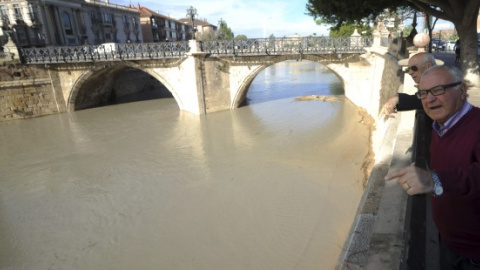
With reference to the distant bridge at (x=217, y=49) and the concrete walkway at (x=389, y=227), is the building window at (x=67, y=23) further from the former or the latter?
the concrete walkway at (x=389, y=227)

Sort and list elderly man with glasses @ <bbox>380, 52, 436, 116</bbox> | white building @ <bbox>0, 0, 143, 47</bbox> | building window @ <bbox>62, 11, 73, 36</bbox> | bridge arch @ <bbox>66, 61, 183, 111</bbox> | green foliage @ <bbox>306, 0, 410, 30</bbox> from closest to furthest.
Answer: elderly man with glasses @ <bbox>380, 52, 436, 116</bbox>, green foliage @ <bbox>306, 0, 410, 30</bbox>, bridge arch @ <bbox>66, 61, 183, 111</bbox>, white building @ <bbox>0, 0, 143, 47</bbox>, building window @ <bbox>62, 11, 73, 36</bbox>

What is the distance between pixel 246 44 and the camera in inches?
682

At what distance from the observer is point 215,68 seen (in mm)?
18000

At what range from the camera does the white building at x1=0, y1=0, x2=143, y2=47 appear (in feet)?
85.5

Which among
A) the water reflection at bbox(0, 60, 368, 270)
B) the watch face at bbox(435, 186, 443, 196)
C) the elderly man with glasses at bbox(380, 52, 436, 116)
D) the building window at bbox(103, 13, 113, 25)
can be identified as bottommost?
the water reflection at bbox(0, 60, 368, 270)

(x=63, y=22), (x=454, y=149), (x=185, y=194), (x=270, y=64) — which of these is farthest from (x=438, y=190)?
(x=63, y=22)

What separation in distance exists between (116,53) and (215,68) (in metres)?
6.36

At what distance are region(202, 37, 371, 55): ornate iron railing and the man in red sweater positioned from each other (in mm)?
15133

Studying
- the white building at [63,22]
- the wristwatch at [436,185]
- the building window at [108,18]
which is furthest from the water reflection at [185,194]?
the building window at [108,18]

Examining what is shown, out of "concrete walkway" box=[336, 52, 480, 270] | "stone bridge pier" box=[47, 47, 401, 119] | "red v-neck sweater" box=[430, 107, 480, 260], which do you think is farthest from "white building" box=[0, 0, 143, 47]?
"red v-neck sweater" box=[430, 107, 480, 260]

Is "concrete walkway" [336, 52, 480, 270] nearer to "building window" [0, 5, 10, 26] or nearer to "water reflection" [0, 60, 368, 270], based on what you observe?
"water reflection" [0, 60, 368, 270]

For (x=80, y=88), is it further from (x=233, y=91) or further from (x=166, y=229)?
(x=166, y=229)

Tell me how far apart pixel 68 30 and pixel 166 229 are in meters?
30.1

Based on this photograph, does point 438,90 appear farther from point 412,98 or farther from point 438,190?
point 412,98
